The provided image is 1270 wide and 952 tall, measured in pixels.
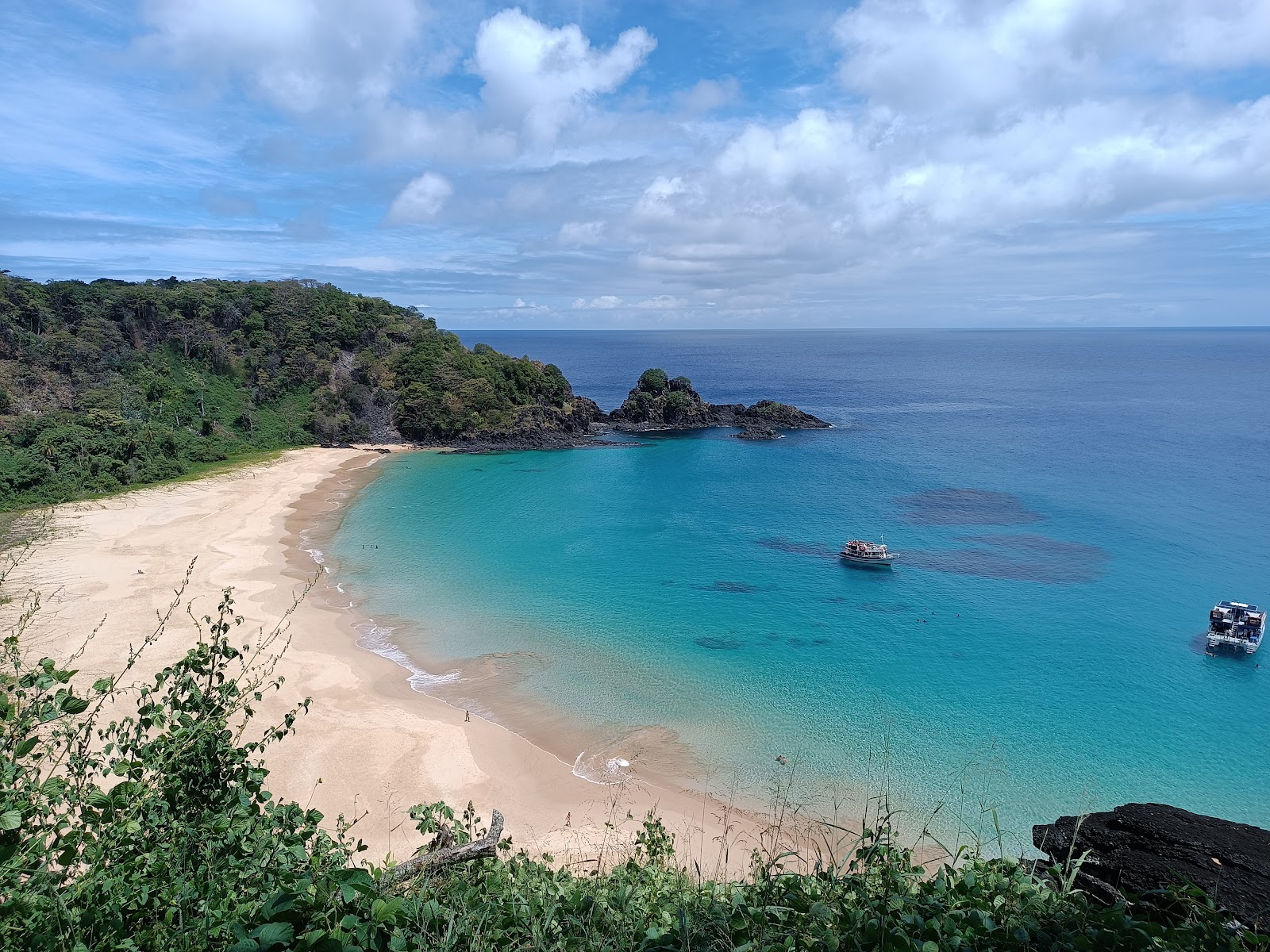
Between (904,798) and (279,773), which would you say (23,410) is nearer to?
(279,773)

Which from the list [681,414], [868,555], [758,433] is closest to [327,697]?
[868,555]

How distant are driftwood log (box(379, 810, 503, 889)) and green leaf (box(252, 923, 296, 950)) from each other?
2.24 meters

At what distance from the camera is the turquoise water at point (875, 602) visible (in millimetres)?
19547

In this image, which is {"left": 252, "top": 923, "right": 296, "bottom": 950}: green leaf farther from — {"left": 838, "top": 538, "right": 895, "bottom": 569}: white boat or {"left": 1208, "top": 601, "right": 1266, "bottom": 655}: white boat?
{"left": 838, "top": 538, "right": 895, "bottom": 569}: white boat

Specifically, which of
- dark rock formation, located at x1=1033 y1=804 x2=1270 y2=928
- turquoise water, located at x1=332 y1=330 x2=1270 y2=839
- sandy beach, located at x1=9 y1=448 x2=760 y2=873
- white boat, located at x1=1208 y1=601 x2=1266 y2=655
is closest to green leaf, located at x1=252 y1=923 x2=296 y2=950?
sandy beach, located at x1=9 y1=448 x2=760 y2=873

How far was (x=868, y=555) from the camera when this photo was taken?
3366 centimetres

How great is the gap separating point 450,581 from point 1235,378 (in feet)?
487

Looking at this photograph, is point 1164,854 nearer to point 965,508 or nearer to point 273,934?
point 273,934

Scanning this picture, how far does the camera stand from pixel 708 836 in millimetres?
15234

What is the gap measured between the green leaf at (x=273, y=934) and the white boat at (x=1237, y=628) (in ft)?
109

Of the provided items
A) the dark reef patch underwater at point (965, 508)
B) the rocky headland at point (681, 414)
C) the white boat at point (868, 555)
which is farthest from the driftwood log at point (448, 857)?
the rocky headland at point (681, 414)

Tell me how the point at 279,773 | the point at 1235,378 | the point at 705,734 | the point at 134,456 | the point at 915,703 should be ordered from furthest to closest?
the point at 1235,378
the point at 134,456
the point at 915,703
the point at 705,734
the point at 279,773

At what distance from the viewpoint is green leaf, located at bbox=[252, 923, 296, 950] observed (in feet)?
9.71

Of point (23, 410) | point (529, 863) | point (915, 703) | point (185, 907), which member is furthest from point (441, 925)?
point (23, 410)
